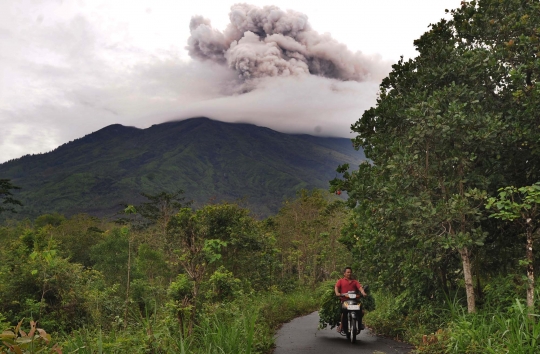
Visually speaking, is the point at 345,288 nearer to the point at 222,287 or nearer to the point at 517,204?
the point at 222,287

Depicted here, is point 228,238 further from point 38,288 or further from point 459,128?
point 459,128

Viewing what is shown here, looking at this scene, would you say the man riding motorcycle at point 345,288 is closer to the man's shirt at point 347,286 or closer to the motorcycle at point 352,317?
the man's shirt at point 347,286

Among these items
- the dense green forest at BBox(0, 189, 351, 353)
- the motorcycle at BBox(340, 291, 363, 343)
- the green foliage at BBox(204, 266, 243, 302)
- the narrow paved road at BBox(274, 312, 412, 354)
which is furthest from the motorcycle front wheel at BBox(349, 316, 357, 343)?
the green foliage at BBox(204, 266, 243, 302)

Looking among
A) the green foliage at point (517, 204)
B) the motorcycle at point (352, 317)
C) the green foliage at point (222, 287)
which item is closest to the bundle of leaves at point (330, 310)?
the motorcycle at point (352, 317)

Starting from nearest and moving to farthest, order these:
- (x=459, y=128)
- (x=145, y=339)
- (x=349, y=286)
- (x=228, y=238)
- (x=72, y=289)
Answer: (x=145, y=339)
(x=459, y=128)
(x=349, y=286)
(x=72, y=289)
(x=228, y=238)

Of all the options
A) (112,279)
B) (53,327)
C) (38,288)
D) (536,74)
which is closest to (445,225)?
(536,74)

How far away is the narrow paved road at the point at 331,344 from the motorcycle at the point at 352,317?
0.76 feet

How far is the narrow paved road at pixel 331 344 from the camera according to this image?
8.32 m

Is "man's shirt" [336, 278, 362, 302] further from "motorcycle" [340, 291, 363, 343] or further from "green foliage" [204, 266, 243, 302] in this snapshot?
"green foliage" [204, 266, 243, 302]

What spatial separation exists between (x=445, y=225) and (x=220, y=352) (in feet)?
16.5

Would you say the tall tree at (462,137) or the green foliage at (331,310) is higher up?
the tall tree at (462,137)

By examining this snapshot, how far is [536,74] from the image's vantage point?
27.1ft

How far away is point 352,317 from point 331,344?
2.49 feet

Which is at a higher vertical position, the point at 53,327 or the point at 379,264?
the point at 379,264
